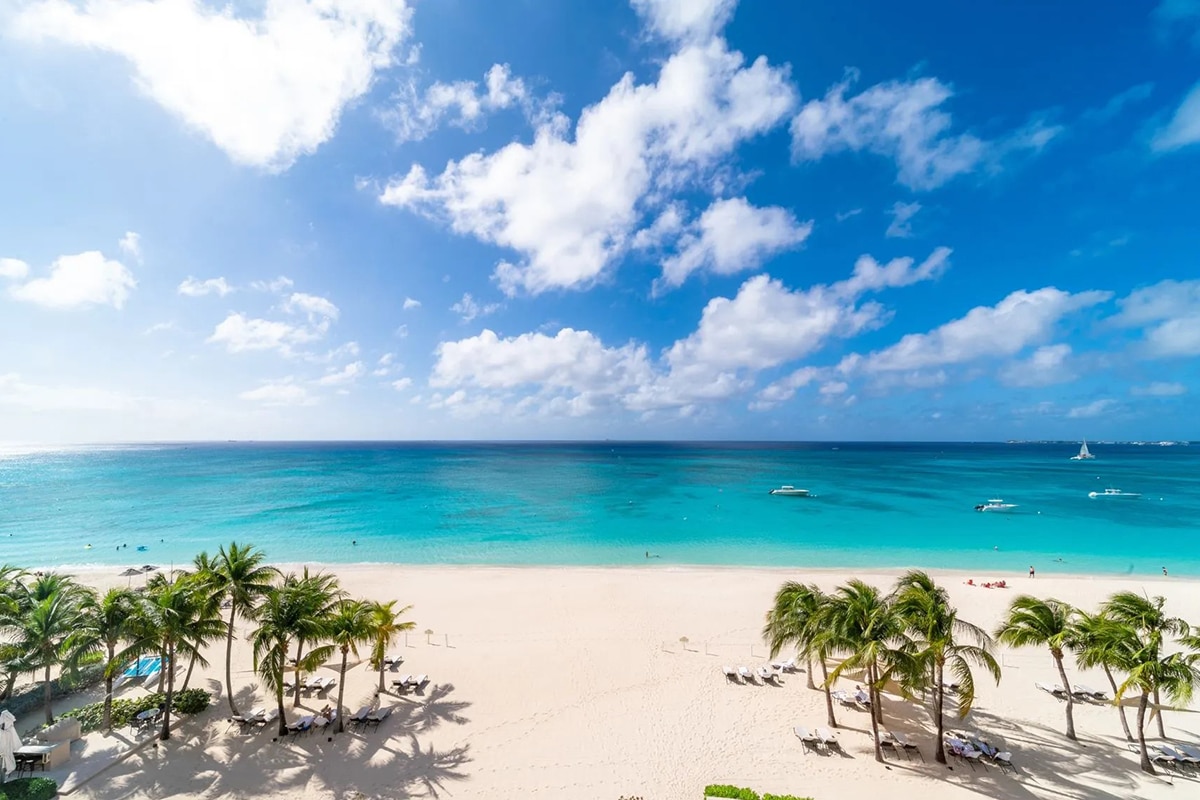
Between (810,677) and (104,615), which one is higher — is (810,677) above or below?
below

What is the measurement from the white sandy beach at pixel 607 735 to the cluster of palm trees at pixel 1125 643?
8.16 feet

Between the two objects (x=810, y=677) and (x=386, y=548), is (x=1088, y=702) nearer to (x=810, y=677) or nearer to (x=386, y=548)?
(x=810, y=677)

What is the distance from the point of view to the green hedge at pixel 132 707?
16062 mm

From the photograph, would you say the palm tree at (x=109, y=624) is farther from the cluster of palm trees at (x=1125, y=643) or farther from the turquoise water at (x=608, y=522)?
the cluster of palm trees at (x=1125, y=643)

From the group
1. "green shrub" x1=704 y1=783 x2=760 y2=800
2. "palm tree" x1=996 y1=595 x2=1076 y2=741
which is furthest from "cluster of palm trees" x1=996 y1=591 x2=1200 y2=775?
"green shrub" x1=704 y1=783 x2=760 y2=800

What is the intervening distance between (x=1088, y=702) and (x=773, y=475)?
10120cm

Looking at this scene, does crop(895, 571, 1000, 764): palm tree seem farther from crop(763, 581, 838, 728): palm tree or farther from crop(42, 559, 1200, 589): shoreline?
crop(42, 559, 1200, 589): shoreline

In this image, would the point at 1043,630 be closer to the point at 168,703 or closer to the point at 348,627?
the point at 348,627

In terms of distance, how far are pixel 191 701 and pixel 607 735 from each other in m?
15.5

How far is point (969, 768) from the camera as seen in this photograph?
48.7 ft

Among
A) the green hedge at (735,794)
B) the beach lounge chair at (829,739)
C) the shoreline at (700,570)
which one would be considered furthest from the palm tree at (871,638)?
the shoreline at (700,570)

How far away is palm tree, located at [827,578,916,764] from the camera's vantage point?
14.0 meters

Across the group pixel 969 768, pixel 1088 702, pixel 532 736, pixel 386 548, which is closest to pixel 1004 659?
pixel 1088 702

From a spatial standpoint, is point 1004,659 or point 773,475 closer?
point 1004,659
